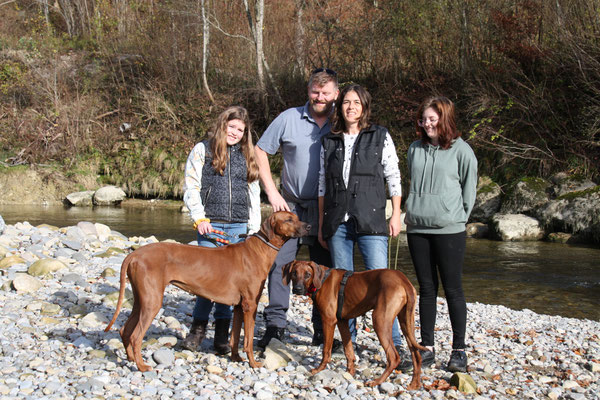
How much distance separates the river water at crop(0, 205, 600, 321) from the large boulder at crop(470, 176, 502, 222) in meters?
2.07

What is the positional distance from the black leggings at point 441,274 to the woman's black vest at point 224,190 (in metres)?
1.62

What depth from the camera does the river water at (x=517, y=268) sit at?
29.1ft

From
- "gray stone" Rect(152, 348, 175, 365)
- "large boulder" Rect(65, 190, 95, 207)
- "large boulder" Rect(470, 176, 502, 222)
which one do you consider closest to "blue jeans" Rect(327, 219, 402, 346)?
"gray stone" Rect(152, 348, 175, 365)

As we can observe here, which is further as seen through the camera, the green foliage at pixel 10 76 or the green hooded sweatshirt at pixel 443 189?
the green foliage at pixel 10 76

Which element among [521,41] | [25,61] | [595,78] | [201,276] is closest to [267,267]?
[201,276]

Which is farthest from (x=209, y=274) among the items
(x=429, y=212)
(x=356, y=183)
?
(x=429, y=212)

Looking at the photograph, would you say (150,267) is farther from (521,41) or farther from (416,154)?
(521,41)

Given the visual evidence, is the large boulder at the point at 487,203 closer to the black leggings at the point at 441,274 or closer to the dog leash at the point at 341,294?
the black leggings at the point at 441,274

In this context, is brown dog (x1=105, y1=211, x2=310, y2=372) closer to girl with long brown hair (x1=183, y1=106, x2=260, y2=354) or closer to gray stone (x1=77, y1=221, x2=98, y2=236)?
girl with long brown hair (x1=183, y1=106, x2=260, y2=354)

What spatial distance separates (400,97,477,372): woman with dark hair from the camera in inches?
186

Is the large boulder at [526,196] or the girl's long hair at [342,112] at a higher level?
the girl's long hair at [342,112]

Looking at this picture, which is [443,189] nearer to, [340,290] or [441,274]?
[441,274]

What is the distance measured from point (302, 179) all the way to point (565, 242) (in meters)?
10.9

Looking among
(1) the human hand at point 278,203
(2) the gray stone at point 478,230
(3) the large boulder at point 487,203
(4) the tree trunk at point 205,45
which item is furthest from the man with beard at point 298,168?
(4) the tree trunk at point 205,45
